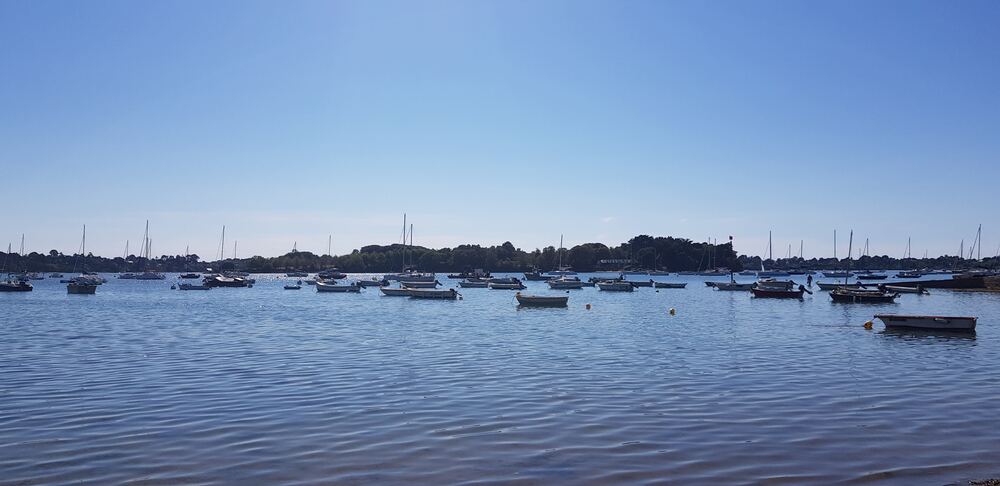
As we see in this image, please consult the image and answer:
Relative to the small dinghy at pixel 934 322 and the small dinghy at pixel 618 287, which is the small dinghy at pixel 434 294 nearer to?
the small dinghy at pixel 618 287

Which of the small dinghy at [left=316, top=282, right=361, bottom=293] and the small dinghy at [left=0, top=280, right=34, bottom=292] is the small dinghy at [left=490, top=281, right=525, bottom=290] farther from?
the small dinghy at [left=0, top=280, right=34, bottom=292]

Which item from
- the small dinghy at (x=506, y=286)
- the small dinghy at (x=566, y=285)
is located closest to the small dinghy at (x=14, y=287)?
the small dinghy at (x=506, y=286)

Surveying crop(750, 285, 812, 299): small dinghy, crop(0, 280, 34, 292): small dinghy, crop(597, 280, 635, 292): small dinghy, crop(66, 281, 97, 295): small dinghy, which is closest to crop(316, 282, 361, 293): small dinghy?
crop(66, 281, 97, 295): small dinghy

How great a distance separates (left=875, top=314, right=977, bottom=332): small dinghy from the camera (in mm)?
44906

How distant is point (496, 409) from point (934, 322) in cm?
3645

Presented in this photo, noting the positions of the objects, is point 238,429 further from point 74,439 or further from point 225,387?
point 225,387

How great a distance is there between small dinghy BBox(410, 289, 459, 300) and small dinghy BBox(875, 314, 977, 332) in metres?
53.8

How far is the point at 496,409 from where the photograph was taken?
2027 cm

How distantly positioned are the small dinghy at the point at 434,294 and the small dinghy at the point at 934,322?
53.8 metres

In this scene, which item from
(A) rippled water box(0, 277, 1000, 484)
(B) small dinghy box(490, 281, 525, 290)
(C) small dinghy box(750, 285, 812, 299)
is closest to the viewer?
(A) rippled water box(0, 277, 1000, 484)

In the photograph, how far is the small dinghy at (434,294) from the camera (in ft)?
308

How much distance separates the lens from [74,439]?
16.5 metres

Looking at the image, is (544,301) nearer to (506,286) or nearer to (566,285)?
(506,286)

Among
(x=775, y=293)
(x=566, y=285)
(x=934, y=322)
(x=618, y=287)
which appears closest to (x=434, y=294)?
(x=618, y=287)
